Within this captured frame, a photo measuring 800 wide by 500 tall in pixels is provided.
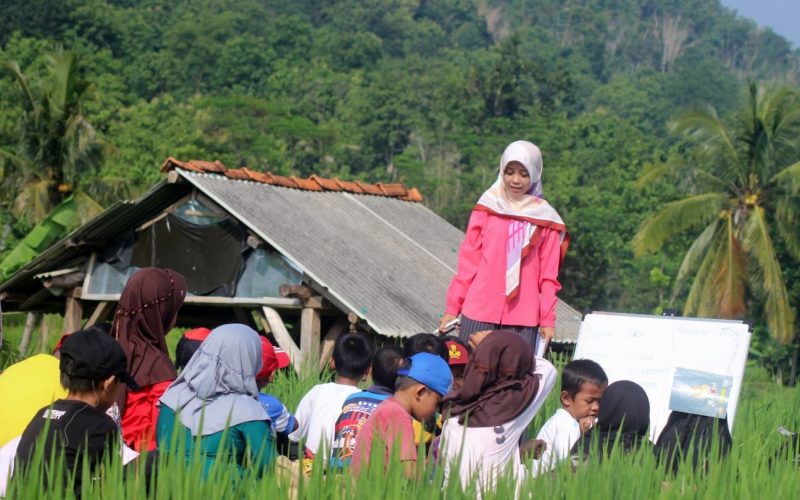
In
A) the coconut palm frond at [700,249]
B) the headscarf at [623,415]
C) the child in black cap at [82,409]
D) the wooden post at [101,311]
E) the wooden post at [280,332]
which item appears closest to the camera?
the child in black cap at [82,409]

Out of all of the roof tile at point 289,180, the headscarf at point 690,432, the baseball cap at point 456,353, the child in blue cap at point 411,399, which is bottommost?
the headscarf at point 690,432

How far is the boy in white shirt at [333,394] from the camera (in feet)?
16.6

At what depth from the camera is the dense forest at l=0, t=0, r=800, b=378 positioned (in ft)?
114

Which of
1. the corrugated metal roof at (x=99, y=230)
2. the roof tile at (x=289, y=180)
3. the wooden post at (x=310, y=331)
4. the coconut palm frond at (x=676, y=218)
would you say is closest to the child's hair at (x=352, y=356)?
the wooden post at (x=310, y=331)

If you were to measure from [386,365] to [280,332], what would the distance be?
7961 mm

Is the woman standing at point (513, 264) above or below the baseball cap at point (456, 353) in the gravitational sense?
above

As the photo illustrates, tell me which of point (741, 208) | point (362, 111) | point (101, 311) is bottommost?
point (101, 311)

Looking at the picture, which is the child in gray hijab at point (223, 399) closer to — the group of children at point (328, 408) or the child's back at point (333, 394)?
the group of children at point (328, 408)

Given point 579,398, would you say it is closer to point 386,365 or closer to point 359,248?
point 386,365

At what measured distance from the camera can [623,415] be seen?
443 centimetres

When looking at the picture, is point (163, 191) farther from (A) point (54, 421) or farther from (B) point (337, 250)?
(A) point (54, 421)

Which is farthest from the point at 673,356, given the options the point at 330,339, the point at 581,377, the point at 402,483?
the point at 330,339

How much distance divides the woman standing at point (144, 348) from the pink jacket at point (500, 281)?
146cm

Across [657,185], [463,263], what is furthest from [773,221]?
[463,263]
